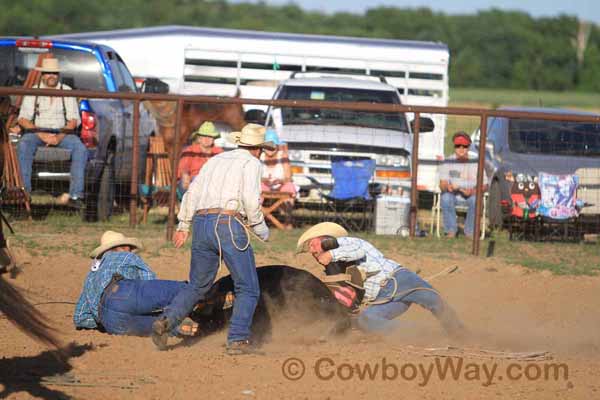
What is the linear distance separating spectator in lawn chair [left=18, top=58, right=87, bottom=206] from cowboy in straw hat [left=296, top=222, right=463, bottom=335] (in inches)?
191

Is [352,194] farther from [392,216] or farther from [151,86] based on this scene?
[151,86]

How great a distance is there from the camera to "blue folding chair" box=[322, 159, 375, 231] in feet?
38.9

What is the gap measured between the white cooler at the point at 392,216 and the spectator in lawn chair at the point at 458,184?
71cm

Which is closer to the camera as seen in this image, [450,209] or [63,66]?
[450,209]

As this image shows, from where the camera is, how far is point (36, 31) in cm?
5788

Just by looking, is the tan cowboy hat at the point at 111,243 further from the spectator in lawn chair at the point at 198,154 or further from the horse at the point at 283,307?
the spectator in lawn chair at the point at 198,154

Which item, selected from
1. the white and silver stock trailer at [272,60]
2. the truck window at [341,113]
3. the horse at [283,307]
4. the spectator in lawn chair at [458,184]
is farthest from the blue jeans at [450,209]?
the horse at [283,307]

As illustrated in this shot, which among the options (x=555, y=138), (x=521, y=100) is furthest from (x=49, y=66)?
(x=521, y=100)

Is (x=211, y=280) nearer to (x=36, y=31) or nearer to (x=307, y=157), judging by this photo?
(x=307, y=157)

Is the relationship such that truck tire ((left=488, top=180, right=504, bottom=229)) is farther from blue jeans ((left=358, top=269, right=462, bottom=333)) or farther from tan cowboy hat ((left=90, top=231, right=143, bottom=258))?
tan cowboy hat ((left=90, top=231, right=143, bottom=258))

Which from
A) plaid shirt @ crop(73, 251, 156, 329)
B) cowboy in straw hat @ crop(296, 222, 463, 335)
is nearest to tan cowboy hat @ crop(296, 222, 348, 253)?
cowboy in straw hat @ crop(296, 222, 463, 335)

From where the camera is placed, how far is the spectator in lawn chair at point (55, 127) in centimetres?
1134

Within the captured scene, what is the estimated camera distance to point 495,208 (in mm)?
12430

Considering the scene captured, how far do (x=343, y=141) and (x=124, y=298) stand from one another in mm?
5710
